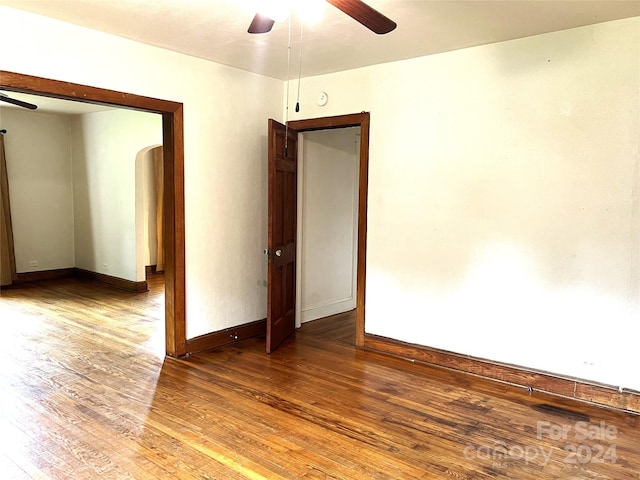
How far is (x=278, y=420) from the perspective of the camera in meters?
3.05

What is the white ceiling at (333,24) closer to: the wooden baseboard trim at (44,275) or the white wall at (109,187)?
the white wall at (109,187)

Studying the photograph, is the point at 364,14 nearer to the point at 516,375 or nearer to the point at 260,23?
the point at 260,23

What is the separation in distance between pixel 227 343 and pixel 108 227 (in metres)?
3.85

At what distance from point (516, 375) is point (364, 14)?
285cm

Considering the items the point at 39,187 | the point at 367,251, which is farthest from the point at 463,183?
the point at 39,187

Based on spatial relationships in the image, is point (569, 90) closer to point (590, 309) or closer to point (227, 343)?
point (590, 309)

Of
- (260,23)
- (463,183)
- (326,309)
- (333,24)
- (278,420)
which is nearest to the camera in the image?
(260,23)

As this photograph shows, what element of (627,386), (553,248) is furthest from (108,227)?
(627,386)

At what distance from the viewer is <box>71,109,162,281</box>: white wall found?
6895 mm

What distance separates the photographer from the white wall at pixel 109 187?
271 inches

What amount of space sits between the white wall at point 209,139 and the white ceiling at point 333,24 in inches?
6.2

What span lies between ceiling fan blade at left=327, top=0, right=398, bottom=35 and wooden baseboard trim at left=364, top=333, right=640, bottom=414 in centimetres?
269

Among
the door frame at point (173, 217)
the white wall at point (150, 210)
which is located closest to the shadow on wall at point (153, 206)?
the white wall at point (150, 210)

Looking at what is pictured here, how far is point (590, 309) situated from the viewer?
3.41 m
